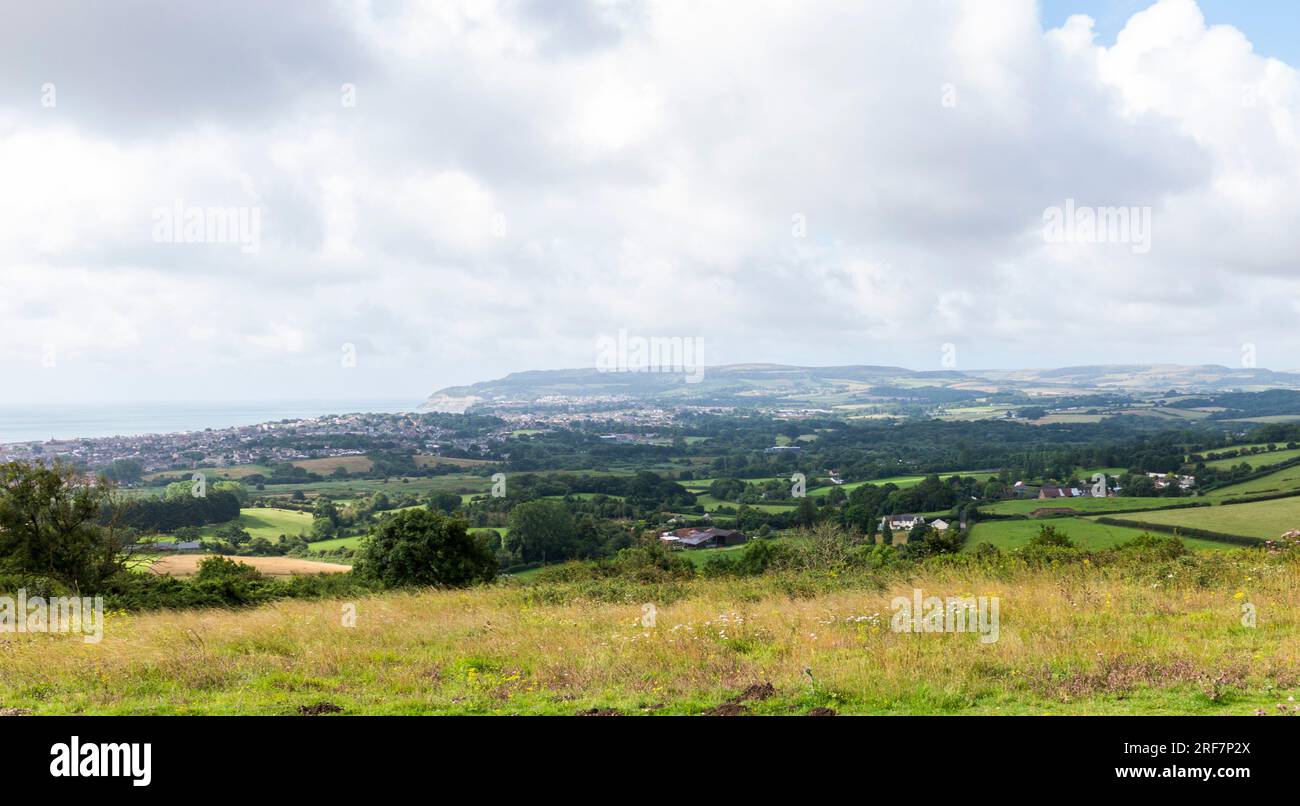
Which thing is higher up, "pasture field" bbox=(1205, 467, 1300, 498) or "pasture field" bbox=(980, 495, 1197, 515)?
"pasture field" bbox=(1205, 467, 1300, 498)

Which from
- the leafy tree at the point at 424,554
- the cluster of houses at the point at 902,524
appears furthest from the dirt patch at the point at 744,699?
the cluster of houses at the point at 902,524

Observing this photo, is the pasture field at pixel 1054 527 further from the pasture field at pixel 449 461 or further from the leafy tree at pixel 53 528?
the pasture field at pixel 449 461

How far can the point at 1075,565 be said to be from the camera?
46.0 feet

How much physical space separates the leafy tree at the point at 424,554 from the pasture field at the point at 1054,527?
24.1 m

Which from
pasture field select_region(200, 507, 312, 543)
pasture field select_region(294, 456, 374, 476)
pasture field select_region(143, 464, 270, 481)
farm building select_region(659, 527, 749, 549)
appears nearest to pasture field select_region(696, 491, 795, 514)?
farm building select_region(659, 527, 749, 549)

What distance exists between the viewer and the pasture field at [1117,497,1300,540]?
32.9 meters

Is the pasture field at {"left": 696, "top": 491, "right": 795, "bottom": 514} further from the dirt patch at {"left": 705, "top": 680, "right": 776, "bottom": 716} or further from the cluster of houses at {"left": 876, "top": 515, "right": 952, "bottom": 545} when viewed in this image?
the dirt patch at {"left": 705, "top": 680, "right": 776, "bottom": 716}

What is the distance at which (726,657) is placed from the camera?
26.3 ft

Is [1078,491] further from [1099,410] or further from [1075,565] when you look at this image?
[1099,410]

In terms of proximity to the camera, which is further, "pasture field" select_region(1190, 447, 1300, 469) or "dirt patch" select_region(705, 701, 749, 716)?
"pasture field" select_region(1190, 447, 1300, 469)

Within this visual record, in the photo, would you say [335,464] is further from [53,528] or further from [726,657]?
[726,657]

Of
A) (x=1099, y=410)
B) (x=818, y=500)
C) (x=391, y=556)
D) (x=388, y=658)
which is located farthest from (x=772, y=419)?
(x=388, y=658)

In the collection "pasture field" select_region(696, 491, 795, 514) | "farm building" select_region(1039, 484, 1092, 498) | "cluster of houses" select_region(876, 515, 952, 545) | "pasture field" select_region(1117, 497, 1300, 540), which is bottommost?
"pasture field" select_region(696, 491, 795, 514)

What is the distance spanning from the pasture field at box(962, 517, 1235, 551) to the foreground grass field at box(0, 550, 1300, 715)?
24.7 meters
